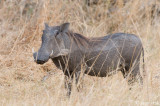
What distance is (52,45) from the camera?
4.40 metres

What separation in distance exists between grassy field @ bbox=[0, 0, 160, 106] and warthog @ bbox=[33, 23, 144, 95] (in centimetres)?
21

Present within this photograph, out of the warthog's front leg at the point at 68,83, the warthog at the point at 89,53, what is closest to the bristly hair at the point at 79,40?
the warthog at the point at 89,53

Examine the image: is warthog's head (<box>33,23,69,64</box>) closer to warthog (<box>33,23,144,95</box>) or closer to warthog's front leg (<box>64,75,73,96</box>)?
warthog (<box>33,23,144,95</box>)

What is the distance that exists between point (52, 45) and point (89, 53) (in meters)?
0.60

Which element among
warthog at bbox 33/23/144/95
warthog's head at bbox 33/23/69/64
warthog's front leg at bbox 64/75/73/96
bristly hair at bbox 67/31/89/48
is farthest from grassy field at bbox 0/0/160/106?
bristly hair at bbox 67/31/89/48

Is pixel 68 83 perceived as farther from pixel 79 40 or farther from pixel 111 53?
pixel 111 53

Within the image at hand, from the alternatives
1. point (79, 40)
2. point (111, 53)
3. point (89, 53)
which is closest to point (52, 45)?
point (79, 40)

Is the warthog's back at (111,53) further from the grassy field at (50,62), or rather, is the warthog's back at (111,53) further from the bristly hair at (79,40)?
the grassy field at (50,62)

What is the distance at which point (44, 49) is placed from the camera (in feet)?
14.2

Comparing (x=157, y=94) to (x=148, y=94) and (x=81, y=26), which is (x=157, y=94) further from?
(x=81, y=26)

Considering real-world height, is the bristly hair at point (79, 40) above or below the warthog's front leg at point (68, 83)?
above

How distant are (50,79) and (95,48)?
1.06 meters

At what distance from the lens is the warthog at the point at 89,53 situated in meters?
4.46

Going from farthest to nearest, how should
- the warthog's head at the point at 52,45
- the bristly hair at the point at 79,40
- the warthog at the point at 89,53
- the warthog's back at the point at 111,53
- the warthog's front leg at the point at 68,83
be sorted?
1. the warthog's back at the point at 111,53
2. the bristly hair at the point at 79,40
3. the warthog's front leg at the point at 68,83
4. the warthog at the point at 89,53
5. the warthog's head at the point at 52,45
